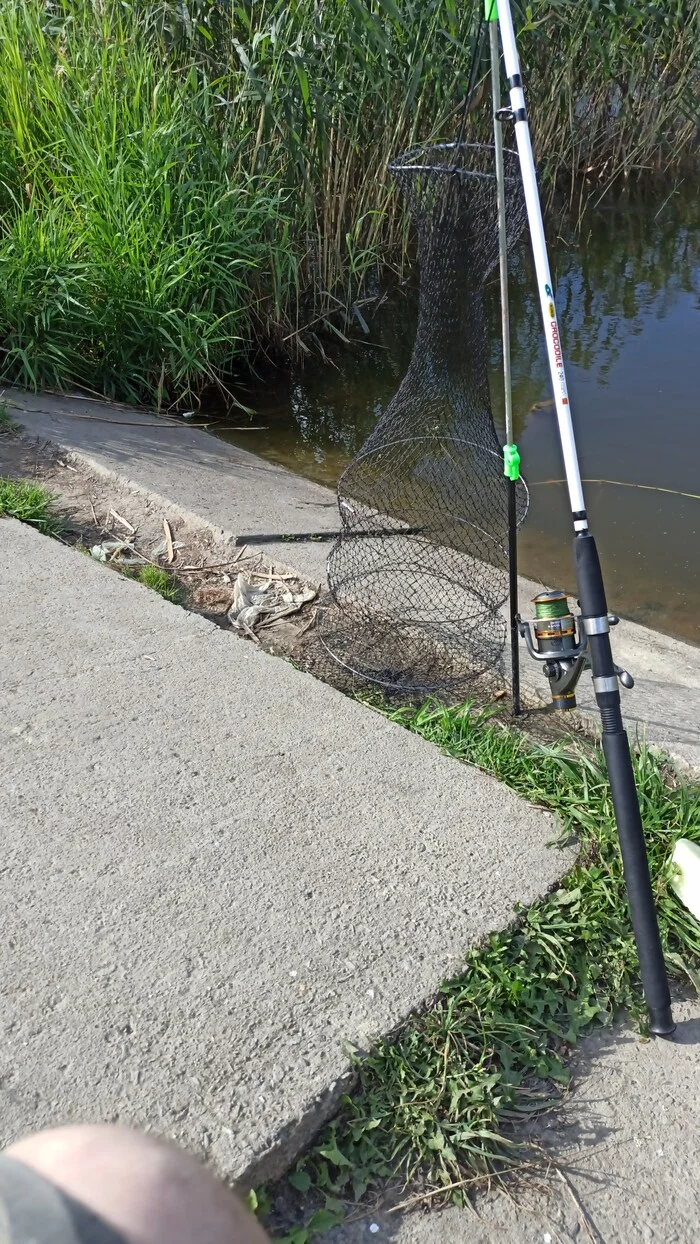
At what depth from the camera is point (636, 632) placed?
315 cm

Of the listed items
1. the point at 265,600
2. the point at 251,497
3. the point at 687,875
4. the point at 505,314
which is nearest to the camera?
the point at 687,875

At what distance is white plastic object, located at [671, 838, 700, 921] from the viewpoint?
74.3 inches

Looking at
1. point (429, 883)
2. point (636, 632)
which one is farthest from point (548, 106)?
point (429, 883)

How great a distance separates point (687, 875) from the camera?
6.28 ft

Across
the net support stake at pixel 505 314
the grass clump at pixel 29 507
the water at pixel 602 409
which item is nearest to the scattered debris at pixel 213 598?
the grass clump at pixel 29 507

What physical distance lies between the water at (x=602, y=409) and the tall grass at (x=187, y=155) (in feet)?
1.96

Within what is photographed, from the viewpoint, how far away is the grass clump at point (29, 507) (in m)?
3.42

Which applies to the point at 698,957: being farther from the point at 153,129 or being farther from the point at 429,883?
the point at 153,129

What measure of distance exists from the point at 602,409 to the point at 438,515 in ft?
6.63

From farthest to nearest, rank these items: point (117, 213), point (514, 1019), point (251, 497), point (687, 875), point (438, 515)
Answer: point (117, 213), point (251, 497), point (438, 515), point (687, 875), point (514, 1019)

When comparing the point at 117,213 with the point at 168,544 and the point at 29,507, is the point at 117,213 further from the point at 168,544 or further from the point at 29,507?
the point at 168,544

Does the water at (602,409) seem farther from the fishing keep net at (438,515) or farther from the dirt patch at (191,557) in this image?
the dirt patch at (191,557)

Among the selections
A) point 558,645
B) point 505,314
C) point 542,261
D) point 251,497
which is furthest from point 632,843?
point 251,497

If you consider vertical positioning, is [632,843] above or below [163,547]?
above
